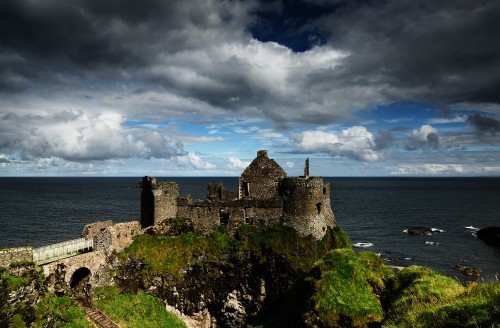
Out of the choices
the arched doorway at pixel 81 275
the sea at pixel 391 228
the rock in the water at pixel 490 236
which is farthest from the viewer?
the rock in the water at pixel 490 236

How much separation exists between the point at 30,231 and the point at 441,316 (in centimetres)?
9374

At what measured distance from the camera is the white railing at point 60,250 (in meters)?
26.2

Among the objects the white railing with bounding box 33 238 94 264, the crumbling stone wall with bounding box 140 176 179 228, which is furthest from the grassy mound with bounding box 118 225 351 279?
the white railing with bounding box 33 238 94 264

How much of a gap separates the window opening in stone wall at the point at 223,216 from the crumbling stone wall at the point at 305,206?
6294 mm

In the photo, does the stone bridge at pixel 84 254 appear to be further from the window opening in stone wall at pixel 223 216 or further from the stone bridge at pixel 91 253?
the window opening in stone wall at pixel 223 216

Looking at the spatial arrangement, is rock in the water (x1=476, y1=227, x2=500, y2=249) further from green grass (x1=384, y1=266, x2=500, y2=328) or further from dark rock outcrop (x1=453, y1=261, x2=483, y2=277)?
green grass (x1=384, y1=266, x2=500, y2=328)

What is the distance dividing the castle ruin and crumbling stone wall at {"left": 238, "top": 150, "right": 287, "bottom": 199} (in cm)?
47

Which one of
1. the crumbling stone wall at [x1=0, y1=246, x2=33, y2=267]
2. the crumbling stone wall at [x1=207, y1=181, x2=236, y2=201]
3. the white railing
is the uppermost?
the crumbling stone wall at [x1=207, y1=181, x2=236, y2=201]

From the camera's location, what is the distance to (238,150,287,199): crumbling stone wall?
129 ft

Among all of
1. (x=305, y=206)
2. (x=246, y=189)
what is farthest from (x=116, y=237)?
(x=305, y=206)

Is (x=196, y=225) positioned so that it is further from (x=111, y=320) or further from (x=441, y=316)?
(x=441, y=316)

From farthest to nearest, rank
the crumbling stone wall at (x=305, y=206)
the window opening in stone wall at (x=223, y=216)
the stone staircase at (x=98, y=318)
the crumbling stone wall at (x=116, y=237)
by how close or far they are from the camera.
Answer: the window opening in stone wall at (x=223, y=216) → the crumbling stone wall at (x=305, y=206) → the crumbling stone wall at (x=116, y=237) → the stone staircase at (x=98, y=318)

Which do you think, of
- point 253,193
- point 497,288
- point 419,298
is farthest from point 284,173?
point 497,288

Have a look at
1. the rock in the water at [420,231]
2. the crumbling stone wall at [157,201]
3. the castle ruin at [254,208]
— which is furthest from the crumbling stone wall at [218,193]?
the rock in the water at [420,231]
